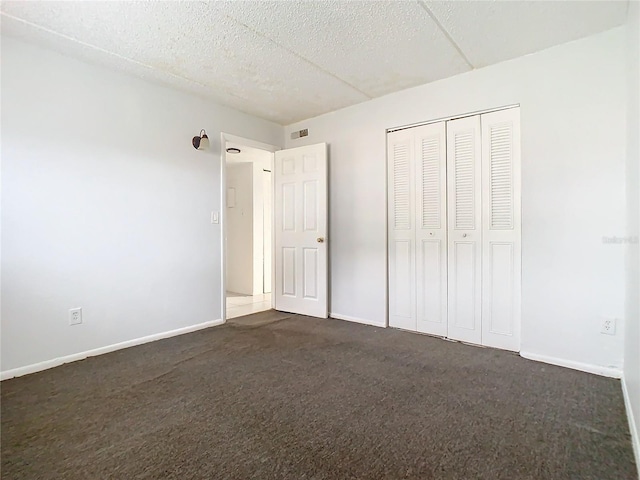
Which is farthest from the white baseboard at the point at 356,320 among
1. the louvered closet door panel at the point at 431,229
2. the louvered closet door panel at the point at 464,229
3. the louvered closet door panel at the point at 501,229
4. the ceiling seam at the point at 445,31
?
the ceiling seam at the point at 445,31

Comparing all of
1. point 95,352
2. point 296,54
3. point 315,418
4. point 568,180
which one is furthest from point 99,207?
point 568,180

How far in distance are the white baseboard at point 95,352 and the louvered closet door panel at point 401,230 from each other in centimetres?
195

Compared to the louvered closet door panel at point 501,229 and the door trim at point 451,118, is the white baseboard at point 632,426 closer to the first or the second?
the louvered closet door panel at point 501,229

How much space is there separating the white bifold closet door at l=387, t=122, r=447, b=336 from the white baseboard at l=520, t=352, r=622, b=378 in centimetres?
74

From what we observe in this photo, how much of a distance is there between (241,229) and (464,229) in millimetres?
3946

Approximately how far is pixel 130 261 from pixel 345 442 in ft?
7.82

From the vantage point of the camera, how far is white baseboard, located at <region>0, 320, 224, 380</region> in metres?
2.38

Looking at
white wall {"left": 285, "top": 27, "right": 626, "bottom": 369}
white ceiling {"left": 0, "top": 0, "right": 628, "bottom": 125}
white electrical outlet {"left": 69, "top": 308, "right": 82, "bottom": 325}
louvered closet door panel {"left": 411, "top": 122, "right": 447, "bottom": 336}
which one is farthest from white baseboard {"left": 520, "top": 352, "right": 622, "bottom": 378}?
white electrical outlet {"left": 69, "top": 308, "right": 82, "bottom": 325}

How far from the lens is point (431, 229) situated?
323 centimetres

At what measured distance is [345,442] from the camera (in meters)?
1.58

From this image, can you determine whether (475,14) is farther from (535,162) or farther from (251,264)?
(251,264)

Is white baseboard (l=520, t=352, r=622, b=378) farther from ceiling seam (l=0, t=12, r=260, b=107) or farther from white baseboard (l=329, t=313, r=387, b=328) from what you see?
→ ceiling seam (l=0, t=12, r=260, b=107)

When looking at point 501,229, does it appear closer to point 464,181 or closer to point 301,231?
point 464,181

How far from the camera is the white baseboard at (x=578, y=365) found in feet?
7.50
